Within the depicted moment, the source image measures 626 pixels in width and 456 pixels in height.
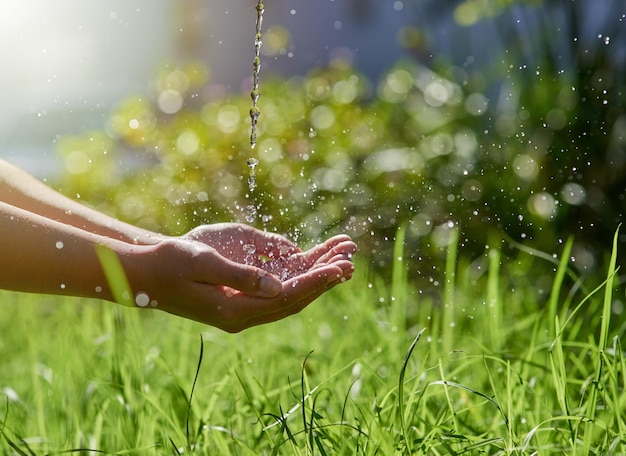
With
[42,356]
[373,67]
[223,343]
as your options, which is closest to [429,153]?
[223,343]

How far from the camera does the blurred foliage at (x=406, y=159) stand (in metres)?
3.96

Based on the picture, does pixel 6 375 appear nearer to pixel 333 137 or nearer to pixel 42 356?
pixel 42 356

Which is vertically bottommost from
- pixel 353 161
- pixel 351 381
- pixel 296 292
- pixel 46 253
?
pixel 351 381

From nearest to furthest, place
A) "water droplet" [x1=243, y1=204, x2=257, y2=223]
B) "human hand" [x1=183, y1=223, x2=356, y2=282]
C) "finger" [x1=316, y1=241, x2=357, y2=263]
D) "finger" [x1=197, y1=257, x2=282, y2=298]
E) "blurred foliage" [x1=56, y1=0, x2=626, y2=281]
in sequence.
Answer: "finger" [x1=197, y1=257, x2=282, y2=298]
"finger" [x1=316, y1=241, x2=357, y2=263]
"human hand" [x1=183, y1=223, x2=356, y2=282]
"blurred foliage" [x1=56, y1=0, x2=626, y2=281]
"water droplet" [x1=243, y1=204, x2=257, y2=223]

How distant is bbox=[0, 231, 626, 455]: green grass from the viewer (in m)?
A: 1.77

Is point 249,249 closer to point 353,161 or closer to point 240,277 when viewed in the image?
point 240,277

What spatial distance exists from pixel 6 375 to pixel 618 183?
266 centimetres

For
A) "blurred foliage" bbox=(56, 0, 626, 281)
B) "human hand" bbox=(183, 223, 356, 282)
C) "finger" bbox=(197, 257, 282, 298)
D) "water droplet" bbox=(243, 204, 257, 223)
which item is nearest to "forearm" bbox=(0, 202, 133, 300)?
"finger" bbox=(197, 257, 282, 298)

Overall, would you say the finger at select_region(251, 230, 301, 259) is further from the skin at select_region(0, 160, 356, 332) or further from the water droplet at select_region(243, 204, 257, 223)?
the water droplet at select_region(243, 204, 257, 223)

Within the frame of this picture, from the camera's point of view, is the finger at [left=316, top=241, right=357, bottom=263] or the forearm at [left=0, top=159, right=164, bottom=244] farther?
the forearm at [left=0, top=159, right=164, bottom=244]

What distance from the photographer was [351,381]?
2.34 metres

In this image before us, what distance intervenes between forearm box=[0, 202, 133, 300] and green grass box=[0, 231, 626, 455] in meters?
0.28

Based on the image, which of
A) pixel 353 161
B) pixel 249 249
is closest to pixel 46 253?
pixel 249 249

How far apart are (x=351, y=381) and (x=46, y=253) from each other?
91 centimetres
